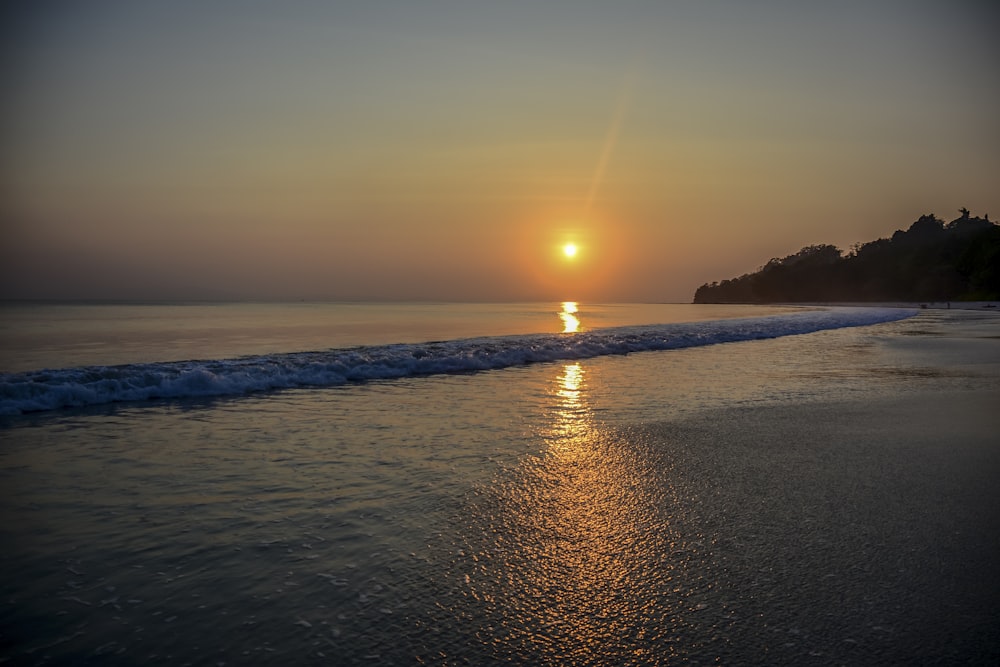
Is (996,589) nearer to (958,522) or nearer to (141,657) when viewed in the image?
(958,522)

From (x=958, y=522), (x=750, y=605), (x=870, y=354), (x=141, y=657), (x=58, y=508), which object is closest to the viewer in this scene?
(x=141, y=657)

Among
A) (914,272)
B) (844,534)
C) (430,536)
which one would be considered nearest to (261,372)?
(430,536)

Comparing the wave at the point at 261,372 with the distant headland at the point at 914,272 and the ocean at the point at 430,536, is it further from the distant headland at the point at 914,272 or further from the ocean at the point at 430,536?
the distant headland at the point at 914,272

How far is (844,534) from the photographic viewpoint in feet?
12.9

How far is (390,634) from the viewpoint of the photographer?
275 centimetres

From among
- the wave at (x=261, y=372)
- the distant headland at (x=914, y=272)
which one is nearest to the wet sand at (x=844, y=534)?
the wave at (x=261, y=372)

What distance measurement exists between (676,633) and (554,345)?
18.0m

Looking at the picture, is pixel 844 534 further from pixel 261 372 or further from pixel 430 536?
pixel 261 372

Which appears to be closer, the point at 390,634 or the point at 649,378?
the point at 390,634

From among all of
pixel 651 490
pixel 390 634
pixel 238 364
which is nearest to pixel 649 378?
pixel 651 490

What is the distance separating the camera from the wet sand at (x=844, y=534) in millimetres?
2670

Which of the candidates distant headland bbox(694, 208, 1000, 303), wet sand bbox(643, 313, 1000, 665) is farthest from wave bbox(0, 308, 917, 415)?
distant headland bbox(694, 208, 1000, 303)

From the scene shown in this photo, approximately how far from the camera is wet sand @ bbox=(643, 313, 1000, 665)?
2.67 m

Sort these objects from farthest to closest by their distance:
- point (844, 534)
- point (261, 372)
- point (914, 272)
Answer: point (914, 272), point (261, 372), point (844, 534)
